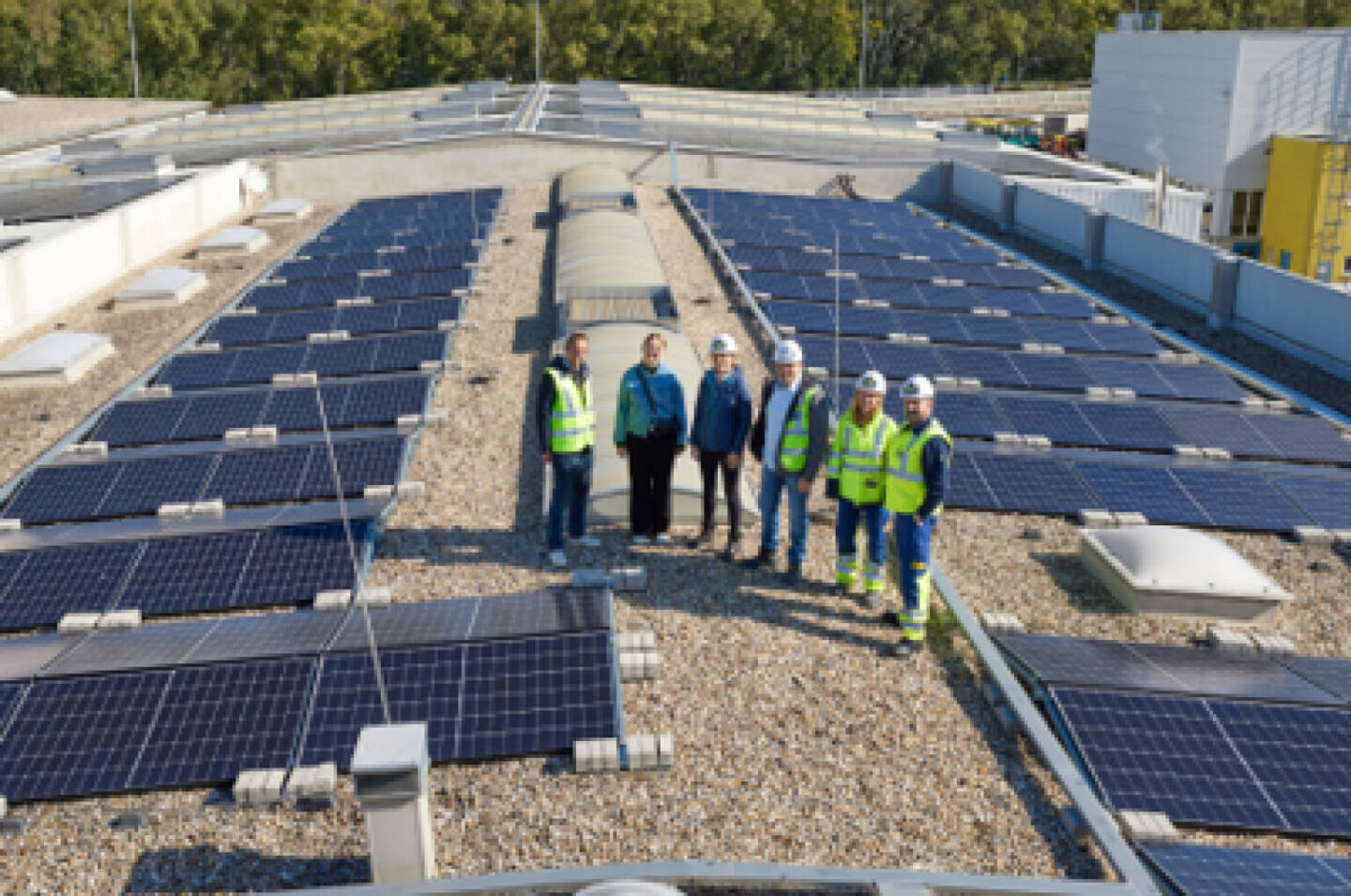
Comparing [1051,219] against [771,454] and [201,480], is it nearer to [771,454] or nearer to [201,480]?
[771,454]

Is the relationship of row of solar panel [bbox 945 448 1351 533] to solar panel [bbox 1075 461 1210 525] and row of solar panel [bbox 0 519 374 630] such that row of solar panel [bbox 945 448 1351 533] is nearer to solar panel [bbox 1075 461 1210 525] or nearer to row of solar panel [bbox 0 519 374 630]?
solar panel [bbox 1075 461 1210 525]

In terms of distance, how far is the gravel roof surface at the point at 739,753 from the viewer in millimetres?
8109

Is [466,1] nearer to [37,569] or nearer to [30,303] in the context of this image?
[30,303]

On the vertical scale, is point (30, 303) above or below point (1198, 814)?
above

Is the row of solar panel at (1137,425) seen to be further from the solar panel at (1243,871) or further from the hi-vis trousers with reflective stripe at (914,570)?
the solar panel at (1243,871)

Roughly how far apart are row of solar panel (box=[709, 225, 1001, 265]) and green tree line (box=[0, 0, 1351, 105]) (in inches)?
2328

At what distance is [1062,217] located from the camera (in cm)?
2886

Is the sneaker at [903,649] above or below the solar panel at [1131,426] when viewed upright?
below

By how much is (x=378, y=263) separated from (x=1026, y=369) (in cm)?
1444

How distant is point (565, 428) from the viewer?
11.8 meters

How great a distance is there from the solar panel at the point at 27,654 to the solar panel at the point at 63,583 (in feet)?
1.18

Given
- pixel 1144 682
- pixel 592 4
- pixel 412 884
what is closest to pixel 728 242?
pixel 1144 682

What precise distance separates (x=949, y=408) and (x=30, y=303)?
1822cm

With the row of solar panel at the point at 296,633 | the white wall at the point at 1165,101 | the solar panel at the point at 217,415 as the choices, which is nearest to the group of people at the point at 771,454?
the row of solar panel at the point at 296,633
